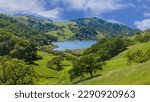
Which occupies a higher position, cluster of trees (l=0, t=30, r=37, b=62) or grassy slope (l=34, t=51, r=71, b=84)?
cluster of trees (l=0, t=30, r=37, b=62)

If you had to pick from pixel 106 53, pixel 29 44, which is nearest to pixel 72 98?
pixel 106 53

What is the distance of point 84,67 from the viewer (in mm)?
78375

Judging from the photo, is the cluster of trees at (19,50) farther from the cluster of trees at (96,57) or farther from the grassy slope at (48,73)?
the cluster of trees at (96,57)

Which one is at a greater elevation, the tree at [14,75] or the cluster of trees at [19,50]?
the cluster of trees at [19,50]

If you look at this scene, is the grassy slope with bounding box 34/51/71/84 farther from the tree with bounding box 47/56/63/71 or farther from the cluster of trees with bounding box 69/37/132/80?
the cluster of trees with bounding box 69/37/132/80

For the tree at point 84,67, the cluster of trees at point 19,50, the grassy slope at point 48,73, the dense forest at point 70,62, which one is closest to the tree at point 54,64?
the dense forest at point 70,62

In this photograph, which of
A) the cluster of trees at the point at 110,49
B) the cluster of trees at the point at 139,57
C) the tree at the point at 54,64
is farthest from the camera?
the tree at the point at 54,64

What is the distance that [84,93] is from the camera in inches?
365

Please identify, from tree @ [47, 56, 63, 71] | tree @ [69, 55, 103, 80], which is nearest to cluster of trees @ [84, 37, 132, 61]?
tree @ [47, 56, 63, 71]

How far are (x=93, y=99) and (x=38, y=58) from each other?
154m

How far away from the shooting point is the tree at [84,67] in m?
76.4

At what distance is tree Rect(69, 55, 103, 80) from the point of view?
3009 inches

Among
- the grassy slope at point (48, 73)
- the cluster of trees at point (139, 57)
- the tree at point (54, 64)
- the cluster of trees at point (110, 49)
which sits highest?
the cluster of trees at point (110, 49)

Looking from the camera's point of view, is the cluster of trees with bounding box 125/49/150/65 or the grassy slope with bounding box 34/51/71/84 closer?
the cluster of trees with bounding box 125/49/150/65
